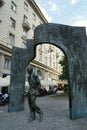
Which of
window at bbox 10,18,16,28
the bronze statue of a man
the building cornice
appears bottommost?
the bronze statue of a man

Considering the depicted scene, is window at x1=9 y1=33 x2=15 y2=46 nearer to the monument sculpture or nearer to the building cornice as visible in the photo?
the building cornice

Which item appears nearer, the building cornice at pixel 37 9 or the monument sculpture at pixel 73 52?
the monument sculpture at pixel 73 52

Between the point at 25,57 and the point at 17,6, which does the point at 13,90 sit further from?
the point at 17,6

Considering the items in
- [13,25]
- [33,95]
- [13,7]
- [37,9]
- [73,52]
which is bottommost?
[33,95]

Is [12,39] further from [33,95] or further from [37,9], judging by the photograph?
[33,95]

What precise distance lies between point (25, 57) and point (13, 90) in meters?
2.03

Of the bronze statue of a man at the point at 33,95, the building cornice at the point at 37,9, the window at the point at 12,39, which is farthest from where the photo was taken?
the building cornice at the point at 37,9

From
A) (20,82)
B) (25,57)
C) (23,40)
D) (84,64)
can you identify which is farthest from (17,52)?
(23,40)

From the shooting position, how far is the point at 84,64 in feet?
27.6

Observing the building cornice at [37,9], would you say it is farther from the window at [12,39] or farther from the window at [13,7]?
the window at [12,39]

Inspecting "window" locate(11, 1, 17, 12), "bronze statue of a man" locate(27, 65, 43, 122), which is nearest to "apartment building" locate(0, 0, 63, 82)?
"window" locate(11, 1, 17, 12)

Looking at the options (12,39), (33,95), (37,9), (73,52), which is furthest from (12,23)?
(33,95)

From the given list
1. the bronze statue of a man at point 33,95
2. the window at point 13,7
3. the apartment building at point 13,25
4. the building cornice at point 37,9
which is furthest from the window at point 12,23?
the bronze statue of a man at point 33,95

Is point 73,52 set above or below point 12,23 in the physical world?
below
